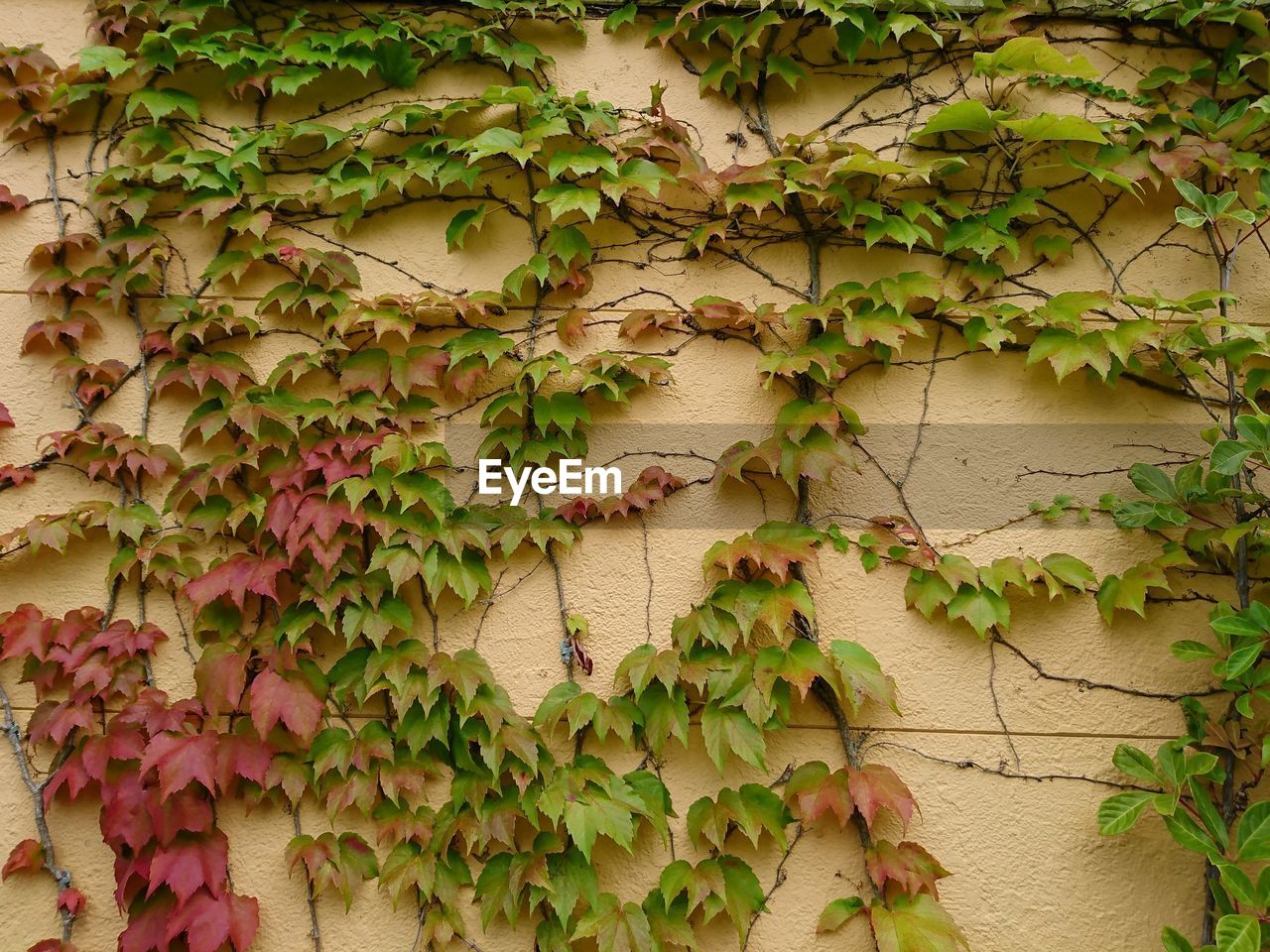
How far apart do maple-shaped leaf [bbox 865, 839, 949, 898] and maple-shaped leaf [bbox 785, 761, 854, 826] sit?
0.11m

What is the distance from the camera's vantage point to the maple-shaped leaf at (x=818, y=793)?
2.08m

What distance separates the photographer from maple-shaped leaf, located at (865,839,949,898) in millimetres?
2039

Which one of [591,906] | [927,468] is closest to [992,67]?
[927,468]

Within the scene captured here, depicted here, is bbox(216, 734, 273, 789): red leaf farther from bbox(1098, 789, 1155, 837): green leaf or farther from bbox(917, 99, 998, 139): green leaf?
bbox(917, 99, 998, 139): green leaf

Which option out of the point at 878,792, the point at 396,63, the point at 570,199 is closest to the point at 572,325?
the point at 570,199

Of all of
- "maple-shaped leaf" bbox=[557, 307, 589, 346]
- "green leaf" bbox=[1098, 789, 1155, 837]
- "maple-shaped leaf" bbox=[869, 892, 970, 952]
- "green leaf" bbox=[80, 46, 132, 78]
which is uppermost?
"green leaf" bbox=[80, 46, 132, 78]

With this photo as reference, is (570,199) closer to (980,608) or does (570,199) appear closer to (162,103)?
(162,103)

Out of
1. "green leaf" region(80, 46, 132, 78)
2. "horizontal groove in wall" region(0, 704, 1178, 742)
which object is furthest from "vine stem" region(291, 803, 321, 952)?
"green leaf" region(80, 46, 132, 78)

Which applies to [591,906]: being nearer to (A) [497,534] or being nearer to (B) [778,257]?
(A) [497,534]

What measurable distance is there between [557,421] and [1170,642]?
1840 millimetres

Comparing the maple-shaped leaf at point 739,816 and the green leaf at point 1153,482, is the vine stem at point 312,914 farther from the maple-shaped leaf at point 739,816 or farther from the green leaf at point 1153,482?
the green leaf at point 1153,482

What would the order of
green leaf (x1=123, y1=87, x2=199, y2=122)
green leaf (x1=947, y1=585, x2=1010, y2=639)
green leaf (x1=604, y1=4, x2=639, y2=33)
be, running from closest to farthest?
green leaf (x1=947, y1=585, x2=1010, y2=639), green leaf (x1=123, y1=87, x2=199, y2=122), green leaf (x1=604, y1=4, x2=639, y2=33)

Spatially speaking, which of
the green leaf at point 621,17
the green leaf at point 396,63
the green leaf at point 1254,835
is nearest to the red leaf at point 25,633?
the green leaf at point 396,63

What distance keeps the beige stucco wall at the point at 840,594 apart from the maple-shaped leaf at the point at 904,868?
71mm
